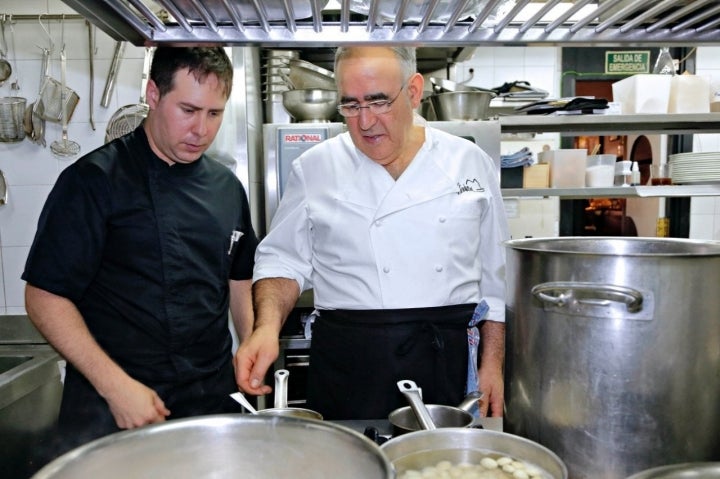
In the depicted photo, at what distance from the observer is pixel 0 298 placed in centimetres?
262

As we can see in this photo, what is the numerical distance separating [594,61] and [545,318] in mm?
4382

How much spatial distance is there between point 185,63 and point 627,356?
1.25 meters

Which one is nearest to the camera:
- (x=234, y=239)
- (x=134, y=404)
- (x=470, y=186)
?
(x=134, y=404)

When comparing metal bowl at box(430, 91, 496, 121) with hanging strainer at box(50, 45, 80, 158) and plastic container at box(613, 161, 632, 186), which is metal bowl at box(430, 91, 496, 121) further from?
hanging strainer at box(50, 45, 80, 158)

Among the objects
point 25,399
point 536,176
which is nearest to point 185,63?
point 25,399

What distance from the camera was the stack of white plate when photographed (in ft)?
9.55

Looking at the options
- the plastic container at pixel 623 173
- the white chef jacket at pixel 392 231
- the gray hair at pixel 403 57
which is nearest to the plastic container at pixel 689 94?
the plastic container at pixel 623 173

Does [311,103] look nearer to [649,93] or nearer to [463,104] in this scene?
[463,104]

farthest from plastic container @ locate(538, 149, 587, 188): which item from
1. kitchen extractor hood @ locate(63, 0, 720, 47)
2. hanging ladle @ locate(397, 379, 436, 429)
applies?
hanging ladle @ locate(397, 379, 436, 429)

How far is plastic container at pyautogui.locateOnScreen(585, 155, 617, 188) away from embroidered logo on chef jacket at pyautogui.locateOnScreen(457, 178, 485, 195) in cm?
165

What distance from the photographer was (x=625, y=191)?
2.94m

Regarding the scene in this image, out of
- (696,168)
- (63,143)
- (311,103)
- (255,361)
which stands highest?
(311,103)

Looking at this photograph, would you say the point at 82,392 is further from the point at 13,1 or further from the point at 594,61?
the point at 594,61

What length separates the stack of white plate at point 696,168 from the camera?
9.55 ft
